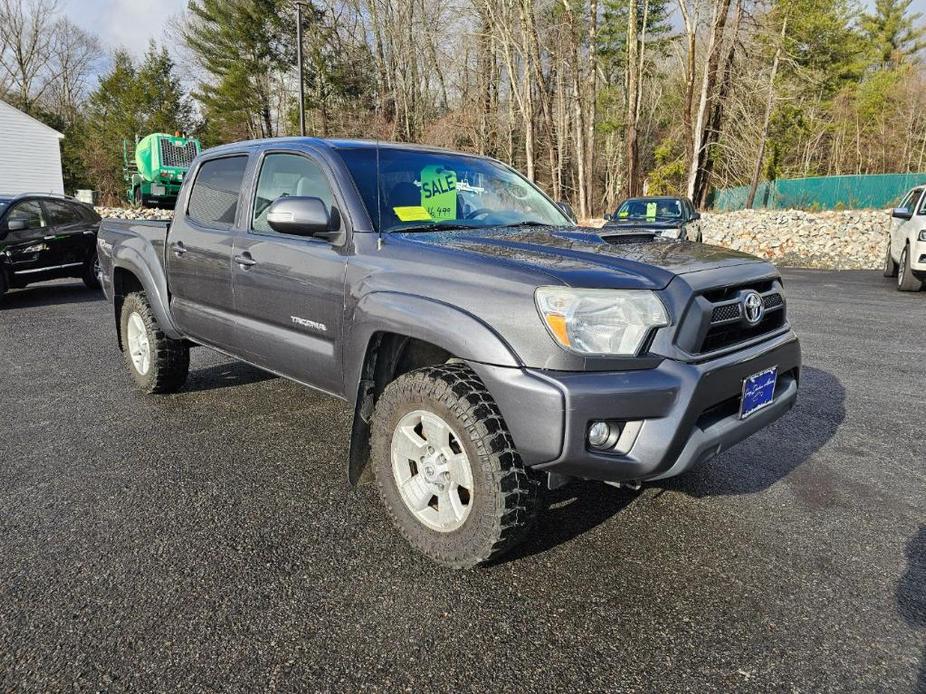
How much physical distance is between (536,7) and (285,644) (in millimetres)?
31445

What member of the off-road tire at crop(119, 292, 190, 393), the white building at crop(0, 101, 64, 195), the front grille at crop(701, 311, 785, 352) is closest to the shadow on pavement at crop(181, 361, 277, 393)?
the off-road tire at crop(119, 292, 190, 393)

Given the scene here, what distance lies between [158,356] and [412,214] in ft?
8.36

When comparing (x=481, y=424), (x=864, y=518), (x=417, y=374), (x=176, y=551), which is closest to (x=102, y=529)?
(x=176, y=551)

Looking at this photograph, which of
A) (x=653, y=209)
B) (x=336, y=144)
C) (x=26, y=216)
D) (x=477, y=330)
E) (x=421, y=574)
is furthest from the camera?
(x=653, y=209)

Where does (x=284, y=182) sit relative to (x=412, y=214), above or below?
above

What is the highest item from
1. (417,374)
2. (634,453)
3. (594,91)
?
(594,91)

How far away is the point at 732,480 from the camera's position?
3445 millimetres

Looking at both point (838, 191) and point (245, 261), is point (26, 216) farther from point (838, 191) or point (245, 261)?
point (838, 191)

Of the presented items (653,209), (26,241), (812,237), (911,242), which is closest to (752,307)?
(911,242)

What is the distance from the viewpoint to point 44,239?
9.80 meters

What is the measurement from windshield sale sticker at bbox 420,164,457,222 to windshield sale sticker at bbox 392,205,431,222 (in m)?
0.04

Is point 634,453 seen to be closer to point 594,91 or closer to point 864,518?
point 864,518

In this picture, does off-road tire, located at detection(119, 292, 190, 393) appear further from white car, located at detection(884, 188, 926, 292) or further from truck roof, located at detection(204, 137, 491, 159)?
white car, located at detection(884, 188, 926, 292)

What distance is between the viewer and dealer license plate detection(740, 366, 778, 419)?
104 inches
